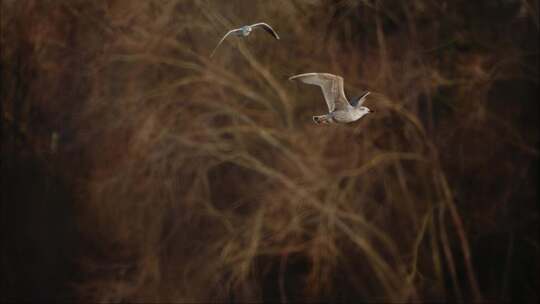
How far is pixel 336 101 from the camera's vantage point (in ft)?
10.4

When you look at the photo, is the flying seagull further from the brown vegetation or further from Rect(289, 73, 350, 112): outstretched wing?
the brown vegetation

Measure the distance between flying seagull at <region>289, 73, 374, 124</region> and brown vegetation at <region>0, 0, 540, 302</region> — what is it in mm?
3074

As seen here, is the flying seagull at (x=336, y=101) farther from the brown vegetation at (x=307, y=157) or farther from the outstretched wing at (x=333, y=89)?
the brown vegetation at (x=307, y=157)

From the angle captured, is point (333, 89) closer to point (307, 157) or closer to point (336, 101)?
point (336, 101)

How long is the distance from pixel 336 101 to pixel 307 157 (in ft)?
11.4

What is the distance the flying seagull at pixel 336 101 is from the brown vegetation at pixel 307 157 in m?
3.07

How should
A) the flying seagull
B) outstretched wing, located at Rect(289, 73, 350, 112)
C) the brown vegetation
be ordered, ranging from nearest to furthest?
the flying seagull < outstretched wing, located at Rect(289, 73, 350, 112) < the brown vegetation

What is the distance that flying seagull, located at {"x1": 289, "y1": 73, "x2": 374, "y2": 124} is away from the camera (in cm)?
301

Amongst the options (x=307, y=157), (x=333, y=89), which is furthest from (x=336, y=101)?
(x=307, y=157)

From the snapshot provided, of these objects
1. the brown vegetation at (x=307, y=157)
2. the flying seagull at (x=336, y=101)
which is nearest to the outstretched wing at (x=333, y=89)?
the flying seagull at (x=336, y=101)

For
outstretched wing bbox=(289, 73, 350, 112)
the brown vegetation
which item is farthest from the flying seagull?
the brown vegetation

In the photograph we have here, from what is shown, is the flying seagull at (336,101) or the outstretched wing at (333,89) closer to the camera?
the flying seagull at (336,101)

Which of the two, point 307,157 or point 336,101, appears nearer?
point 336,101

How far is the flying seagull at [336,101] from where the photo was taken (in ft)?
9.87
